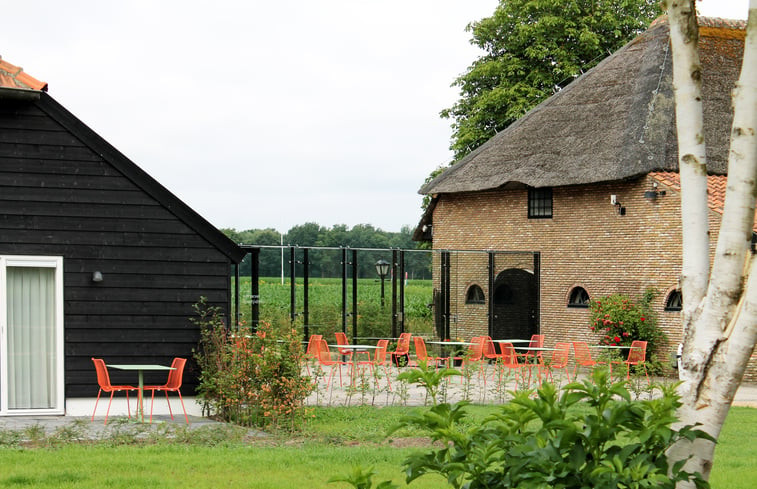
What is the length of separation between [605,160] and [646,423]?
19.6m

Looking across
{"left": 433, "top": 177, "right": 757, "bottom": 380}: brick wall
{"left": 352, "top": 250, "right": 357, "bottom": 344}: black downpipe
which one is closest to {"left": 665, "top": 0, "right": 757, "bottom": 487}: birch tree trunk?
{"left": 433, "top": 177, "right": 757, "bottom": 380}: brick wall

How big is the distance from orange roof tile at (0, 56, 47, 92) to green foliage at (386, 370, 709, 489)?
9.56 meters

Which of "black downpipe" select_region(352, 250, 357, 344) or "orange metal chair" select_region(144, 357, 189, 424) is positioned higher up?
"black downpipe" select_region(352, 250, 357, 344)

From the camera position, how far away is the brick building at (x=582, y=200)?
72.7 feet

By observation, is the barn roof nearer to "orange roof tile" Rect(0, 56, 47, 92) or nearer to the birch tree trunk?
"orange roof tile" Rect(0, 56, 47, 92)

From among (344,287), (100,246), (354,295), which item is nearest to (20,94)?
(100,246)

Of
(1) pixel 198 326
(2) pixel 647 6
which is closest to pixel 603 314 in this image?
(1) pixel 198 326

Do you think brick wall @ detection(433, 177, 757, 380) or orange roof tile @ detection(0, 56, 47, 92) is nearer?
orange roof tile @ detection(0, 56, 47, 92)

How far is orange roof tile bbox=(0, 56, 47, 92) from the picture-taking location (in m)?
12.0

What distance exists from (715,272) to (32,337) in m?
10.0

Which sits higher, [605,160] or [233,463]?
[605,160]

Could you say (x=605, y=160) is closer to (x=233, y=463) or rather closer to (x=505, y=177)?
(x=505, y=177)

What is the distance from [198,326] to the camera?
42.5ft

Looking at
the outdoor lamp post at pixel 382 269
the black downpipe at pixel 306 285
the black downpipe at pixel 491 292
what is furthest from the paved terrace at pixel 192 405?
the black downpipe at pixel 491 292
